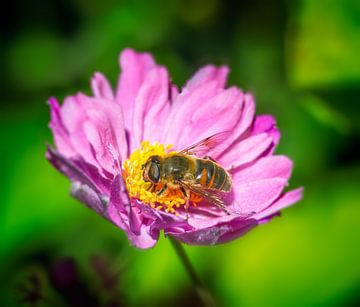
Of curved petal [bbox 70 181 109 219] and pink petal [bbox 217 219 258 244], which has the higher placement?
curved petal [bbox 70 181 109 219]

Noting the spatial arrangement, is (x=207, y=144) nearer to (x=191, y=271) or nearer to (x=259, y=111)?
(x=191, y=271)

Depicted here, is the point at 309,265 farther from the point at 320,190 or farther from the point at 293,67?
the point at 293,67

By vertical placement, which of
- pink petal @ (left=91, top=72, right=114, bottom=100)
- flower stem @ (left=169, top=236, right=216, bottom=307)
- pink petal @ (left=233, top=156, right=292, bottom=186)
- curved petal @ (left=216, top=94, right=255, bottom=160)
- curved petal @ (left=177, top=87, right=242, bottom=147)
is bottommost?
flower stem @ (left=169, top=236, right=216, bottom=307)

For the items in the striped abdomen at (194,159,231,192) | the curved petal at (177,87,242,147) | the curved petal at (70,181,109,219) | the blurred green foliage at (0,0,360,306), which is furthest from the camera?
Result: the blurred green foliage at (0,0,360,306)

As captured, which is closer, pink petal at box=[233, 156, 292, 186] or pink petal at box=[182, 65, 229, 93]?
pink petal at box=[233, 156, 292, 186]

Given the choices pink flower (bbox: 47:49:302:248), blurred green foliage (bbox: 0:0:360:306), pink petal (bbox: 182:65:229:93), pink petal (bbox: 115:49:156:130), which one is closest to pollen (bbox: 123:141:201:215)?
pink flower (bbox: 47:49:302:248)

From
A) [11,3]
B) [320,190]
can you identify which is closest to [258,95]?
[320,190]

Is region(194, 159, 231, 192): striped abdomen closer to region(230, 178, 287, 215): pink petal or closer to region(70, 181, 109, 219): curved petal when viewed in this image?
region(230, 178, 287, 215): pink petal

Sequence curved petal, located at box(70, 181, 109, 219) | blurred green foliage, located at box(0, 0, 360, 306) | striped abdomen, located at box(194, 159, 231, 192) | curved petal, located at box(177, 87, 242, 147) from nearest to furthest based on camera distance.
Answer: curved petal, located at box(70, 181, 109, 219)
striped abdomen, located at box(194, 159, 231, 192)
curved petal, located at box(177, 87, 242, 147)
blurred green foliage, located at box(0, 0, 360, 306)
